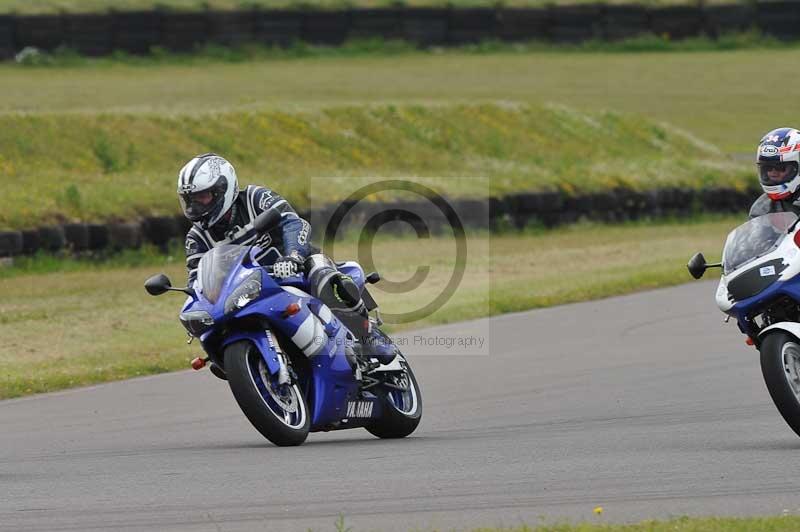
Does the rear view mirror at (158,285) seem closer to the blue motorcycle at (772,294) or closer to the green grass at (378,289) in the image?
the blue motorcycle at (772,294)

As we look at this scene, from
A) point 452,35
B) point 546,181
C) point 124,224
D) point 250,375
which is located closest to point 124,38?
point 452,35

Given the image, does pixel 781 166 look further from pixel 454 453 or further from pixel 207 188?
pixel 207 188

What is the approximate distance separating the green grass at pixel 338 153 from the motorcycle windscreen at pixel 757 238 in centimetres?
1132

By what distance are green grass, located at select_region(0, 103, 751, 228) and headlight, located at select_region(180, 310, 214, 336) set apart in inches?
400

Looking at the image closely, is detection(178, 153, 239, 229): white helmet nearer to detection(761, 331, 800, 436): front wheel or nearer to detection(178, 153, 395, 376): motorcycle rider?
detection(178, 153, 395, 376): motorcycle rider

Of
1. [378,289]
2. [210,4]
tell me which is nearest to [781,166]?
[378,289]

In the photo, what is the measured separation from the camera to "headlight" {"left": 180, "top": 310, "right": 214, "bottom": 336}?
27.7ft

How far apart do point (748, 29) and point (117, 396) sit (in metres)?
35.0

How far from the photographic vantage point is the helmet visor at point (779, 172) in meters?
8.95

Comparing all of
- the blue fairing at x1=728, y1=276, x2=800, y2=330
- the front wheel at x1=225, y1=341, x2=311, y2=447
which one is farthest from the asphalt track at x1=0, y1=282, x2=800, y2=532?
the blue fairing at x1=728, y1=276, x2=800, y2=330

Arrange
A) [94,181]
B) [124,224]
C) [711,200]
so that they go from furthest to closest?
[711,200] < [94,181] < [124,224]

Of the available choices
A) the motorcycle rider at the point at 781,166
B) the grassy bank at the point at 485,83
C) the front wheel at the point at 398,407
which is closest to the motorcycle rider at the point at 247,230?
the front wheel at the point at 398,407

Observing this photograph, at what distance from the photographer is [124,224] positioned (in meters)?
19.3

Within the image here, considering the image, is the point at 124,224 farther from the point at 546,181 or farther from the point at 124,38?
the point at 124,38
